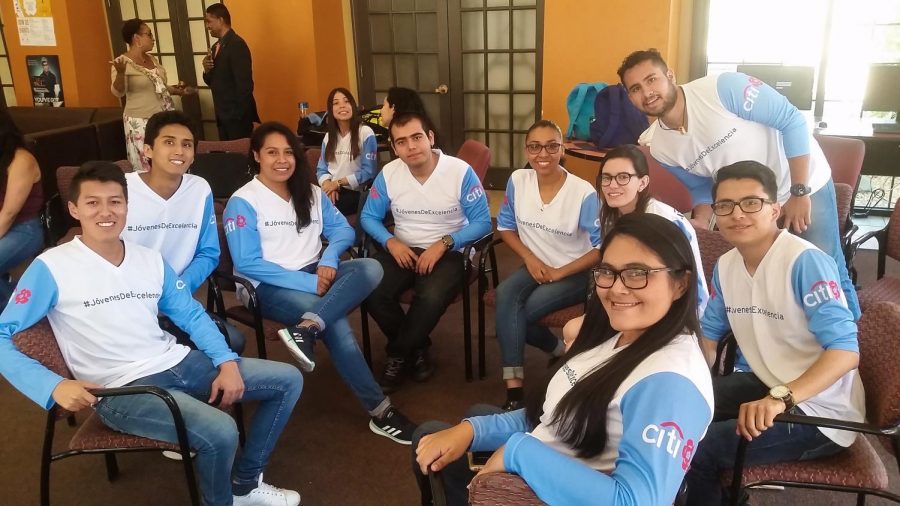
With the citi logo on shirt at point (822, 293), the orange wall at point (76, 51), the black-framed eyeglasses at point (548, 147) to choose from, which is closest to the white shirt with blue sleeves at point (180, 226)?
the black-framed eyeglasses at point (548, 147)

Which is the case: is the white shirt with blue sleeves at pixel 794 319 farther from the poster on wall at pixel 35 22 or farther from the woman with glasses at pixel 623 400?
the poster on wall at pixel 35 22

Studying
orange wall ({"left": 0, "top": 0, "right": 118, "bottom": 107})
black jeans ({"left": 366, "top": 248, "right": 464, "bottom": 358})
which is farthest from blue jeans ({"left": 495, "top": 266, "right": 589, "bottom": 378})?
orange wall ({"left": 0, "top": 0, "right": 118, "bottom": 107})

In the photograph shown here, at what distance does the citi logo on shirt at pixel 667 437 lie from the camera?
106cm

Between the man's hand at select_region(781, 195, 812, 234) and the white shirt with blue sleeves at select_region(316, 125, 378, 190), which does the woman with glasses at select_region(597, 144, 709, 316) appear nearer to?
the man's hand at select_region(781, 195, 812, 234)

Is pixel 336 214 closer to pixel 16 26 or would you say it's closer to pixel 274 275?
pixel 274 275

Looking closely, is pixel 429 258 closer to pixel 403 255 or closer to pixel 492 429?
pixel 403 255

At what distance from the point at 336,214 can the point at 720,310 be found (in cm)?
164

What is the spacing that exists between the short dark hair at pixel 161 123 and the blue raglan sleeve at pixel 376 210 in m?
0.84

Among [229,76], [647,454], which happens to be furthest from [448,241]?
[229,76]

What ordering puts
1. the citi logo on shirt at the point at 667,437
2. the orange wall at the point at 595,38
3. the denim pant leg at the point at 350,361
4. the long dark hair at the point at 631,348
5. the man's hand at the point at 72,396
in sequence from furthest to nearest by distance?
the orange wall at the point at 595,38, the denim pant leg at the point at 350,361, the man's hand at the point at 72,396, the long dark hair at the point at 631,348, the citi logo on shirt at the point at 667,437

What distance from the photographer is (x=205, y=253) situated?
2.44 meters


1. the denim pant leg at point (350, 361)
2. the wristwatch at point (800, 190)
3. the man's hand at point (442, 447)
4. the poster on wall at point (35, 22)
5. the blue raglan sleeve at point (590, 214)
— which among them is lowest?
the denim pant leg at point (350, 361)

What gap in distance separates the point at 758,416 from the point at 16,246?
3.05 metres

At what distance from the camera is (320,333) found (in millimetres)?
2396
